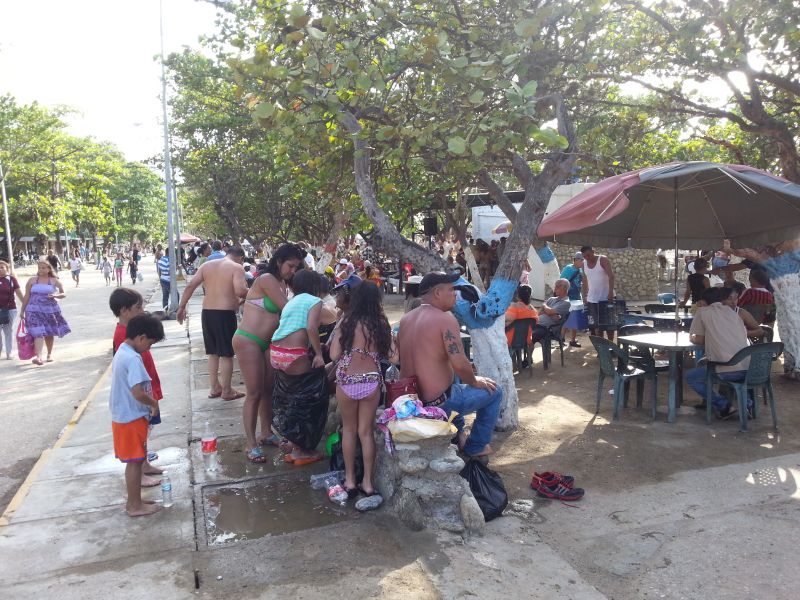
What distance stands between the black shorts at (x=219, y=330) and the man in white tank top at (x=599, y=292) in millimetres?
5234

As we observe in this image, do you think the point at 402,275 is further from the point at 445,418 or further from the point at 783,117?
the point at 445,418

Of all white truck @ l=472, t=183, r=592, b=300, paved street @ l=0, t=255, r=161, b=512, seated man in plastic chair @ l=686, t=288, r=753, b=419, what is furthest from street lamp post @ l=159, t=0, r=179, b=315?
seated man in plastic chair @ l=686, t=288, r=753, b=419

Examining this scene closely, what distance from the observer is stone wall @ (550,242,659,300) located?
16500mm

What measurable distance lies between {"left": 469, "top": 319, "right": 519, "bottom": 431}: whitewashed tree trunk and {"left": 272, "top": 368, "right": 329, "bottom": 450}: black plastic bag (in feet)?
5.00

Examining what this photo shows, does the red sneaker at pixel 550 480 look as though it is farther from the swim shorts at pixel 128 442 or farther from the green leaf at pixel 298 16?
the green leaf at pixel 298 16

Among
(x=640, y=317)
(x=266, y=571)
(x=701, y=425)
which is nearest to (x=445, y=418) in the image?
(x=266, y=571)

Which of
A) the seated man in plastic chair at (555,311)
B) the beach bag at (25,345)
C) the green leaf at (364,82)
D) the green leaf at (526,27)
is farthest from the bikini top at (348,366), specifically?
the beach bag at (25,345)

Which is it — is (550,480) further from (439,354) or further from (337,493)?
(337,493)

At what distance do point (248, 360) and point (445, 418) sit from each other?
6.44ft

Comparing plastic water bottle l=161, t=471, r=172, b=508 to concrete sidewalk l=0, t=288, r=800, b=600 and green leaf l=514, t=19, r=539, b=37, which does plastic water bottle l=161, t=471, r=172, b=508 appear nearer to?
concrete sidewalk l=0, t=288, r=800, b=600

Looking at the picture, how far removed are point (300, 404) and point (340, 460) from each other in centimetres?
58

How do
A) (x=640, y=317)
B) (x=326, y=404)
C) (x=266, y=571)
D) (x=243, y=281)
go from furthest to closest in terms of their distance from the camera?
(x=640, y=317) < (x=243, y=281) < (x=326, y=404) < (x=266, y=571)

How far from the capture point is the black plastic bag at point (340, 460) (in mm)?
4570

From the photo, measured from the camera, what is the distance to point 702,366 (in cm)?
625
